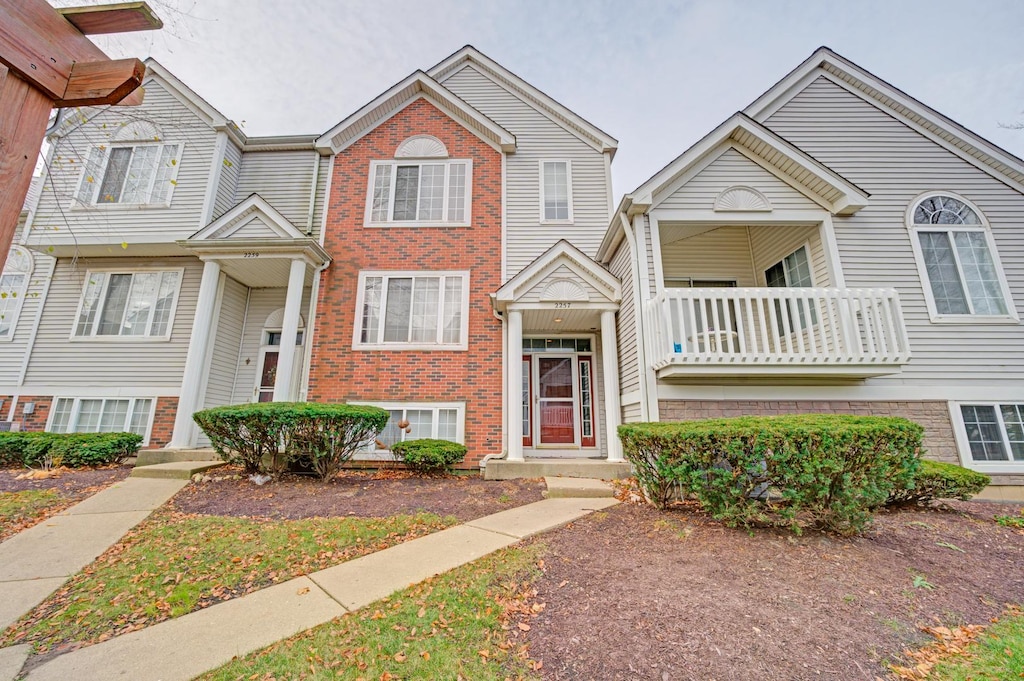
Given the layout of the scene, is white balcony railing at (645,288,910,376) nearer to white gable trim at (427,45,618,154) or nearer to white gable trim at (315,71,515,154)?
white gable trim at (427,45,618,154)

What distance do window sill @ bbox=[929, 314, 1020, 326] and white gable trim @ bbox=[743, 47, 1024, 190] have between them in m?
2.80

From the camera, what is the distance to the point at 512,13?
1077 cm

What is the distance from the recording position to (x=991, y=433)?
7012mm

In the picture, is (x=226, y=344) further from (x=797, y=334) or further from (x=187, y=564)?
(x=797, y=334)

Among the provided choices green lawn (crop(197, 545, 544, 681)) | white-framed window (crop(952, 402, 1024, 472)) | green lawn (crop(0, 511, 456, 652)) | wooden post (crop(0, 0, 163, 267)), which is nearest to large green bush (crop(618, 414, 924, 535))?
green lawn (crop(197, 545, 544, 681))

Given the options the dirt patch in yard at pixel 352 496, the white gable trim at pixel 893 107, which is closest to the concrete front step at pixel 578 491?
the dirt patch in yard at pixel 352 496

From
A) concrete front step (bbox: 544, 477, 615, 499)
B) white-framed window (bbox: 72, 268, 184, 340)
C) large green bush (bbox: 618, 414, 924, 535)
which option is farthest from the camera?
white-framed window (bbox: 72, 268, 184, 340)

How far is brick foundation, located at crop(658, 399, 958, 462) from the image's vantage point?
6.88 meters

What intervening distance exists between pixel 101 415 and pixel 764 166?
15080mm

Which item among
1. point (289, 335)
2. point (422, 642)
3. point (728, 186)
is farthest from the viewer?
point (289, 335)

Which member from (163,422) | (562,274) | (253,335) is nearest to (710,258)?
(562,274)

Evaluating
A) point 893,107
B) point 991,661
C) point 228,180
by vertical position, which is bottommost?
point 991,661

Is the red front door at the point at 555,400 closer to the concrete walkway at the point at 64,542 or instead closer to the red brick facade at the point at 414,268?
the red brick facade at the point at 414,268

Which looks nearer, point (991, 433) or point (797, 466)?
point (797, 466)
